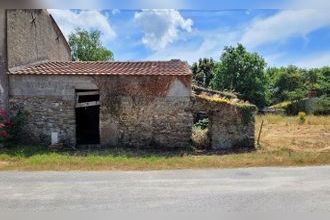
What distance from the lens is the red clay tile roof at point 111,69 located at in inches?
664

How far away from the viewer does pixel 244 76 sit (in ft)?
134

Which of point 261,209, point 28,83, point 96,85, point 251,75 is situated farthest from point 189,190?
point 251,75

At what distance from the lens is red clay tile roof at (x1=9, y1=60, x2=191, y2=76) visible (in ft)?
55.3

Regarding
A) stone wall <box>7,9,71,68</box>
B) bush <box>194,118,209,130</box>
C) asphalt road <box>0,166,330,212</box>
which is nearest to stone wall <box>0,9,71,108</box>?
stone wall <box>7,9,71,68</box>

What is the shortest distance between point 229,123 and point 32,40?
962 centimetres

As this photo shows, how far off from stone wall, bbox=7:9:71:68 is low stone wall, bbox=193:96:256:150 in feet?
23.3

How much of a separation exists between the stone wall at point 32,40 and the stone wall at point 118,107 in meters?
1.42

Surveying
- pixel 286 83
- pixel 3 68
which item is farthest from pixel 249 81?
pixel 3 68

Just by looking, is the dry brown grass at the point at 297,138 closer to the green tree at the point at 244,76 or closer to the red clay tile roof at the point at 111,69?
the red clay tile roof at the point at 111,69

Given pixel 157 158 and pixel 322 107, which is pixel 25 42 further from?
pixel 322 107

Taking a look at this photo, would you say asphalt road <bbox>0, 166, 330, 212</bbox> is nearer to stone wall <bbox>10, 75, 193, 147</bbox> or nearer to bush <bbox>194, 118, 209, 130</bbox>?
stone wall <bbox>10, 75, 193, 147</bbox>

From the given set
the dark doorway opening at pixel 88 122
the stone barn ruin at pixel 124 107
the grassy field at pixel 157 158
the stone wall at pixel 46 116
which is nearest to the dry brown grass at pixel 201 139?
the stone barn ruin at pixel 124 107

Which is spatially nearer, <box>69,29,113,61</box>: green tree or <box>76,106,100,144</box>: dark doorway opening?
<box>76,106,100,144</box>: dark doorway opening

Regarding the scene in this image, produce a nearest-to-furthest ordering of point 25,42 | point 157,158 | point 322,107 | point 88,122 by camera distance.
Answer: point 157,158, point 25,42, point 88,122, point 322,107
